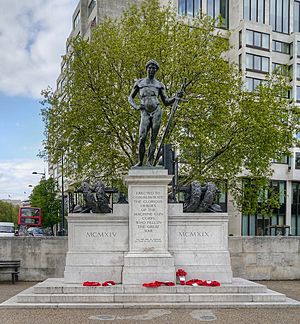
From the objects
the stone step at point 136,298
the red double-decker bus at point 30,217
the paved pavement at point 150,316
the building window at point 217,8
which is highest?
the building window at point 217,8

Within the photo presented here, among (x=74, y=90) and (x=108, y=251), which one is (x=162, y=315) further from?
(x=74, y=90)

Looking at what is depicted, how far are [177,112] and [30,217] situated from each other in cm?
3672

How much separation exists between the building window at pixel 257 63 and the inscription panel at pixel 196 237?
39787 millimetres

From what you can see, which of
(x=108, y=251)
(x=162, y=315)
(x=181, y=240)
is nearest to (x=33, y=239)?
(x=108, y=251)

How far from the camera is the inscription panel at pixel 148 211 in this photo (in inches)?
481

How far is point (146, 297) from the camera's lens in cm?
1081

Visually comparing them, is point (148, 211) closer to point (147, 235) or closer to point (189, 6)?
point (147, 235)

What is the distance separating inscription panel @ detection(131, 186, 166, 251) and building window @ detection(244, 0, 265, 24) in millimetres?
43023

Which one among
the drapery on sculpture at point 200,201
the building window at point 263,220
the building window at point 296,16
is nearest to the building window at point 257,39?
the building window at point 296,16

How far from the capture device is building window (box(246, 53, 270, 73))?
49.8 meters

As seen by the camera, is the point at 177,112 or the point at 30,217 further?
the point at 30,217

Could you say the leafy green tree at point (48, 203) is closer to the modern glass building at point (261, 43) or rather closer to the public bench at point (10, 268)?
the modern glass building at point (261, 43)

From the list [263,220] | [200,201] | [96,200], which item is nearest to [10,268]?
[96,200]

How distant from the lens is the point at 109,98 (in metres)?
23.1
